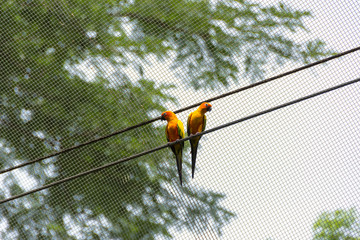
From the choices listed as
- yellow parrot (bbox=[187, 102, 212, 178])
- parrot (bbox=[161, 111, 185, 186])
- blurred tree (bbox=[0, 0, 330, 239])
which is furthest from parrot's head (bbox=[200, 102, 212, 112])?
blurred tree (bbox=[0, 0, 330, 239])

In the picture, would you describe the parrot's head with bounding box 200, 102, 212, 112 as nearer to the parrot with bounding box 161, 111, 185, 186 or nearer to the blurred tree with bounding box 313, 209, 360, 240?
the parrot with bounding box 161, 111, 185, 186

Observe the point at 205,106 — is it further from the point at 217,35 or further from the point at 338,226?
the point at 338,226

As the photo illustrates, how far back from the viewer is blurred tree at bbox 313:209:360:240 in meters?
2.52

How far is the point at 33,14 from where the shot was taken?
3.11 meters

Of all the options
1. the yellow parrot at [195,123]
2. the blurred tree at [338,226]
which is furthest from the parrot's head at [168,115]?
the blurred tree at [338,226]

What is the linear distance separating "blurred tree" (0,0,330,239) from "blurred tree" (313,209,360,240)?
592 millimetres

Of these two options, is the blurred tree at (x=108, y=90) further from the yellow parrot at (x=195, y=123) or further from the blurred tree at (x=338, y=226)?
the blurred tree at (x=338, y=226)

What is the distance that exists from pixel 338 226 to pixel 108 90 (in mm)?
1834

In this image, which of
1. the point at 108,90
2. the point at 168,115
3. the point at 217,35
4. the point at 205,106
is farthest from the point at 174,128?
the point at 217,35

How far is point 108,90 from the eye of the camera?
2959 millimetres

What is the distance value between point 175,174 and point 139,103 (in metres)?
0.59

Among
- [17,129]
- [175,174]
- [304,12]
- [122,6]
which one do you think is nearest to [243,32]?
[304,12]

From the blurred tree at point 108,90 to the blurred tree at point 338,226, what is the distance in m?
0.59

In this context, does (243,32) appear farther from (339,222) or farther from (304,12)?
(339,222)
